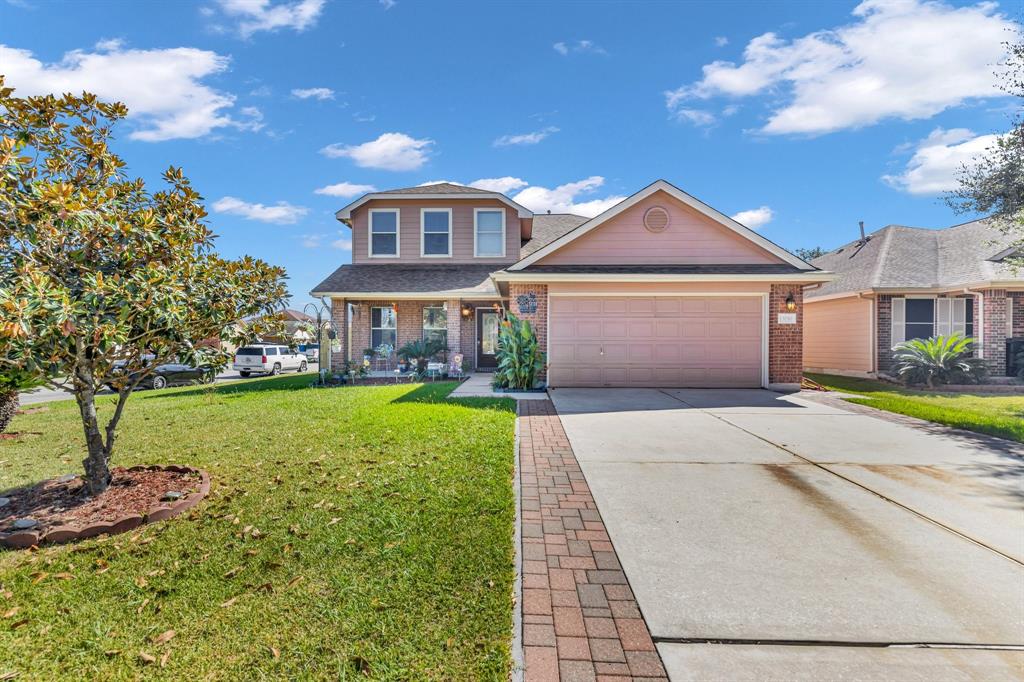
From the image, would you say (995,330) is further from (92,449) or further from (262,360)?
(262,360)

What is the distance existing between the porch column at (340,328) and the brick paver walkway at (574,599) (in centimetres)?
1230

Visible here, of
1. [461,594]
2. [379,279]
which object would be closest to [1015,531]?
[461,594]

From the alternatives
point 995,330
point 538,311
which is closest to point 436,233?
point 538,311

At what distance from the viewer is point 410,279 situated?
1553 centimetres

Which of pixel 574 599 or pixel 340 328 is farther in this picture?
pixel 340 328

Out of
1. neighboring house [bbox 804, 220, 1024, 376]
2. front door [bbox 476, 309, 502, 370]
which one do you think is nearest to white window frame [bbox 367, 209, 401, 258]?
front door [bbox 476, 309, 502, 370]

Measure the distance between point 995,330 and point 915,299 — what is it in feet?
6.76

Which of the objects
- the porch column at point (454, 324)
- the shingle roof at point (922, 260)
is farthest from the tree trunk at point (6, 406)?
the shingle roof at point (922, 260)

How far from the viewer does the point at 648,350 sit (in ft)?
38.0

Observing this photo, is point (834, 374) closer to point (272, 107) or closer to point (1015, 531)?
point (1015, 531)

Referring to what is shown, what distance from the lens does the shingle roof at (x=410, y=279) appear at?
48.1 ft

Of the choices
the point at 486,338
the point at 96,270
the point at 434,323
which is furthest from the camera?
the point at 486,338

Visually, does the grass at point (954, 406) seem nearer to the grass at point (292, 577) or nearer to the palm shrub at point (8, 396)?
the grass at point (292, 577)

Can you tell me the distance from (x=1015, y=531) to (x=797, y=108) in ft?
46.0
